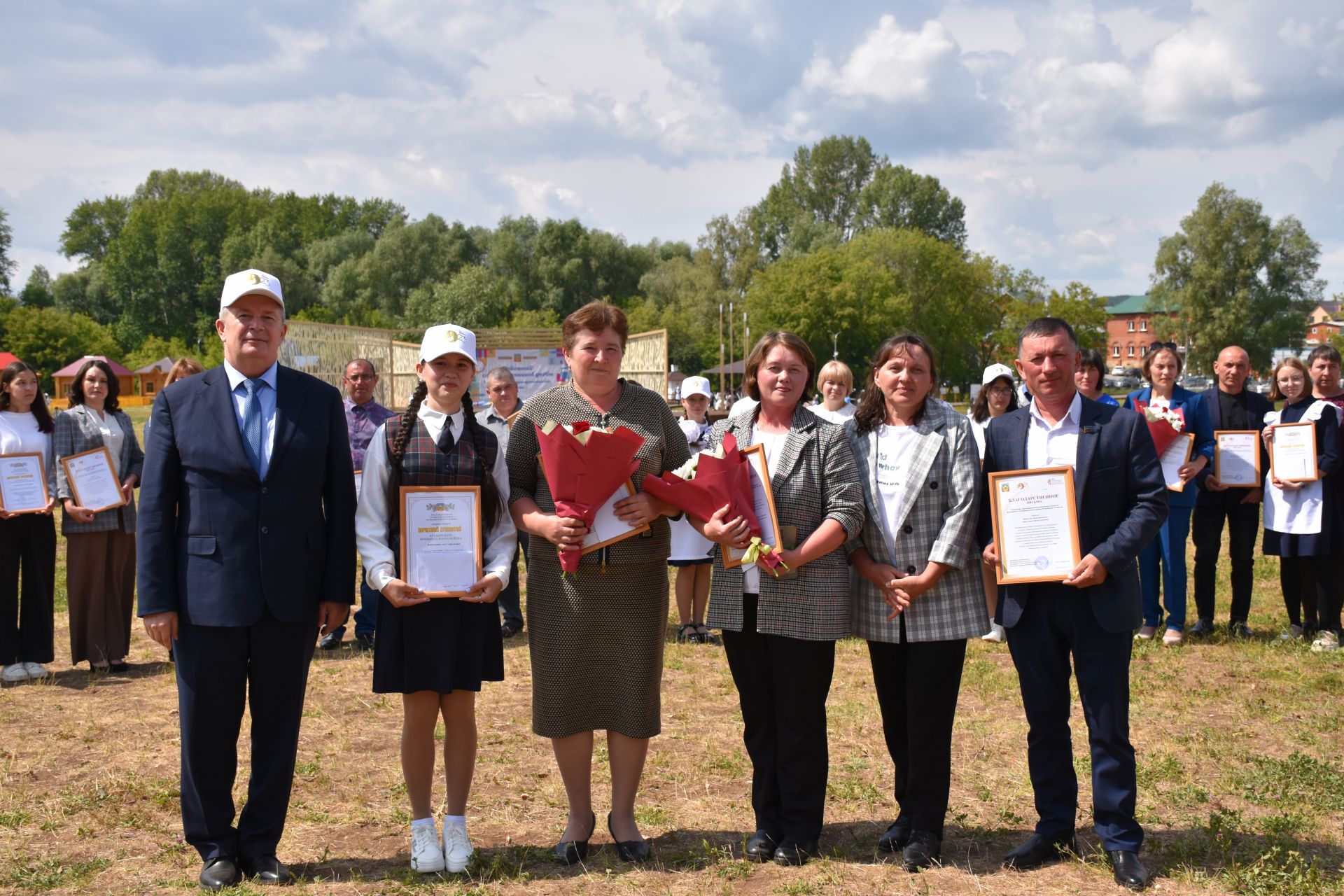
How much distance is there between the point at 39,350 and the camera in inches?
2306

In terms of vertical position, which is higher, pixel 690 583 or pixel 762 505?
pixel 762 505

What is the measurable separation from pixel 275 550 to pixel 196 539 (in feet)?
0.99

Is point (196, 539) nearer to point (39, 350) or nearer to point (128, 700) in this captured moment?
point (128, 700)

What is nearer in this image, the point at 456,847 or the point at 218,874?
the point at 218,874

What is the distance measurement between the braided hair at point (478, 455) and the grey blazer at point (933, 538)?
4.91 feet

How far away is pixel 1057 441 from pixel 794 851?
2016 mm

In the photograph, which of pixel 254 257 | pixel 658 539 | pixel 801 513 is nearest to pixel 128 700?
pixel 658 539

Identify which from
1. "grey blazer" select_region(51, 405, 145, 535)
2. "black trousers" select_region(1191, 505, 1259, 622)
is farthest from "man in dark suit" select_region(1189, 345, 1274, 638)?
"grey blazer" select_region(51, 405, 145, 535)

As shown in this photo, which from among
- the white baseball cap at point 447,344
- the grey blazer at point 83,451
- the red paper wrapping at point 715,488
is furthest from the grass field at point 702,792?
the white baseball cap at point 447,344

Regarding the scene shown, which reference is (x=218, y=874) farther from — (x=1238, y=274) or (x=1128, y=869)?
(x=1238, y=274)

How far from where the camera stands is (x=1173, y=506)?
8289mm

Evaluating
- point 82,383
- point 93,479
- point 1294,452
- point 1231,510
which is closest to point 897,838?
point 1231,510

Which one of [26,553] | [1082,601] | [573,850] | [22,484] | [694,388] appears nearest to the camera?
[1082,601]

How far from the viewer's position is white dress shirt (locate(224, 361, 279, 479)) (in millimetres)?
4141
